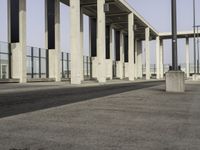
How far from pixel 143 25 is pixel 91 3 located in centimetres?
2927

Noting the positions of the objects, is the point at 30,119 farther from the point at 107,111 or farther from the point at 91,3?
the point at 91,3

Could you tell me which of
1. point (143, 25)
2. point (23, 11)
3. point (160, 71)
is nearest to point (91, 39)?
point (143, 25)

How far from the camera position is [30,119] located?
10156mm

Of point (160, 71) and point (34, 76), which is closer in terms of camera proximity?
point (34, 76)

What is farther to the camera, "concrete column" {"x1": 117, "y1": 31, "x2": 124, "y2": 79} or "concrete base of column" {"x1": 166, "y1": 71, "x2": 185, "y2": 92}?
"concrete column" {"x1": 117, "y1": 31, "x2": 124, "y2": 79}

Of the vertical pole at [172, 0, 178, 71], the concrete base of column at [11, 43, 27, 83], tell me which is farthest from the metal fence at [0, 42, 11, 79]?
the vertical pole at [172, 0, 178, 71]

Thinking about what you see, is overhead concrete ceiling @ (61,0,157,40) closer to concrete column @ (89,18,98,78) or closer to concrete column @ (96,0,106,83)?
concrete column @ (89,18,98,78)

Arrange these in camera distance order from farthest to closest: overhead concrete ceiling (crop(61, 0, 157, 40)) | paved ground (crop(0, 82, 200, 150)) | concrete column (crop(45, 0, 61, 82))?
overhead concrete ceiling (crop(61, 0, 157, 40)), concrete column (crop(45, 0, 61, 82)), paved ground (crop(0, 82, 200, 150))

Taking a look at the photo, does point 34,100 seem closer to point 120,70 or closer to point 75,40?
point 75,40

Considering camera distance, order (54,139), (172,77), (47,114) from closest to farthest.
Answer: (54,139), (47,114), (172,77)

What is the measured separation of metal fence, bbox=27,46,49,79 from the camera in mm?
47500

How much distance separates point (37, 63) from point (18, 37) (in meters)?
6.16

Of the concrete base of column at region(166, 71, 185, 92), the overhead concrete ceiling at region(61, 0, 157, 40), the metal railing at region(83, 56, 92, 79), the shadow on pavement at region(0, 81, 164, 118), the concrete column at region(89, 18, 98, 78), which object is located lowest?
the shadow on pavement at region(0, 81, 164, 118)

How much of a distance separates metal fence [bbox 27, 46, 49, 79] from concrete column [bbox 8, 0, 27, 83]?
278 cm
